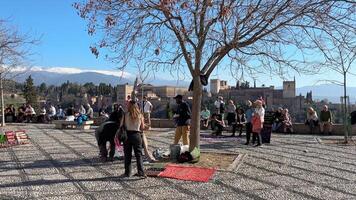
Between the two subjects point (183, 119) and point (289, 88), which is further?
point (289, 88)

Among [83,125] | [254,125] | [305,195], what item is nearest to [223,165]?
[305,195]

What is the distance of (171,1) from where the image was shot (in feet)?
35.5

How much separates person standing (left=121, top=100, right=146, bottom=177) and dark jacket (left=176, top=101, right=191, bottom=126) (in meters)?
2.99

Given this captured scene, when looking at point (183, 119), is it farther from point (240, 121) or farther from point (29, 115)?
point (29, 115)

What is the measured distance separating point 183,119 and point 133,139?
343 cm

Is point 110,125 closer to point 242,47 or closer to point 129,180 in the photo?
point 129,180

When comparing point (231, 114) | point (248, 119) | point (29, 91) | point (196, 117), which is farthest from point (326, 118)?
point (29, 91)

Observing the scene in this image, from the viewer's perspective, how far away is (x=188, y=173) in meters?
10.0

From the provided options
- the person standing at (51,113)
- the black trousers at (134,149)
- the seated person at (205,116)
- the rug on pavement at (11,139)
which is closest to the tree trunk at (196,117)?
the black trousers at (134,149)

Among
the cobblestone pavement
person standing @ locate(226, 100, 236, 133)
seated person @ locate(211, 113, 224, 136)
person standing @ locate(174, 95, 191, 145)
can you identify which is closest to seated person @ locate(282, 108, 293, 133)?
person standing @ locate(226, 100, 236, 133)

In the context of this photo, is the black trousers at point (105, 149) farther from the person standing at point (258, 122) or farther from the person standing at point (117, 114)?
the person standing at point (258, 122)

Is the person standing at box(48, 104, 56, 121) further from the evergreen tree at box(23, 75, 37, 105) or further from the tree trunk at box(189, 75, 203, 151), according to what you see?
the evergreen tree at box(23, 75, 37, 105)

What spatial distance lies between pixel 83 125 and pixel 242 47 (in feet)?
42.1

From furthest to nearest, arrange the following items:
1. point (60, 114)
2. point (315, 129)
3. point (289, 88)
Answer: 1. point (60, 114)
2. point (315, 129)
3. point (289, 88)
